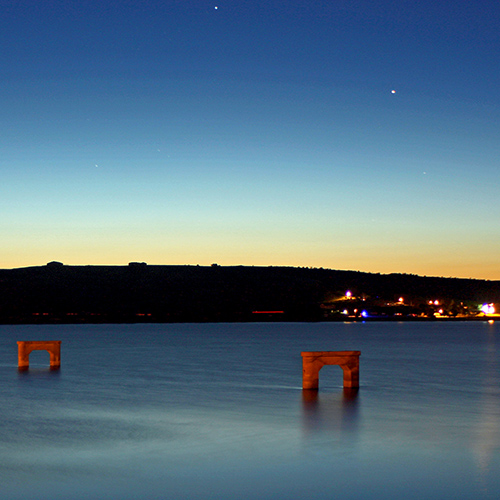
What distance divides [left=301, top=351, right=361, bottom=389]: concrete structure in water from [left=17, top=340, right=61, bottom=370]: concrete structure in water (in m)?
14.7

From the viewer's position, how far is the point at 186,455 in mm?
15844

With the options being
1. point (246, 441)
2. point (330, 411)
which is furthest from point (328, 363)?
point (246, 441)

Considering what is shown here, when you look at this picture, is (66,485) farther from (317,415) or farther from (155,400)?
(155,400)

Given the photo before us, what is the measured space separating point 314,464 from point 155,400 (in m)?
12.6

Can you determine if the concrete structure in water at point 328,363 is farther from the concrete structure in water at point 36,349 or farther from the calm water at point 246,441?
the concrete structure in water at point 36,349

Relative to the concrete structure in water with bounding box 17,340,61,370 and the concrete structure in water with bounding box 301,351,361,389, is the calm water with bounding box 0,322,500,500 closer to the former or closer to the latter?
the concrete structure in water with bounding box 301,351,361,389

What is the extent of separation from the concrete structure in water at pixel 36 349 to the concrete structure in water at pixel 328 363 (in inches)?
579

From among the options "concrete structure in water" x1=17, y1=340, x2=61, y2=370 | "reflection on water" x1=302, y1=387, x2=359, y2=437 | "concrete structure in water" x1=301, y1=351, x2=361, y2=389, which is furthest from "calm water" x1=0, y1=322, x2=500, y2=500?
"concrete structure in water" x1=17, y1=340, x2=61, y2=370

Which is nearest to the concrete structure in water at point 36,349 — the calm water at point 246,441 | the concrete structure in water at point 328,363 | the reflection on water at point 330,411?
the calm water at point 246,441

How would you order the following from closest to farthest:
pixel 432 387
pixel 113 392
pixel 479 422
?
pixel 479 422 < pixel 113 392 < pixel 432 387

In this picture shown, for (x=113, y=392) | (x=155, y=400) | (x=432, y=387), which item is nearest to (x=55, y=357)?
(x=113, y=392)

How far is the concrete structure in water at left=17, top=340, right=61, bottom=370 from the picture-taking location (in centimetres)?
3788

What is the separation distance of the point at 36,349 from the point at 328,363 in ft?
60.5

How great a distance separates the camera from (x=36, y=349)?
38062 millimetres
